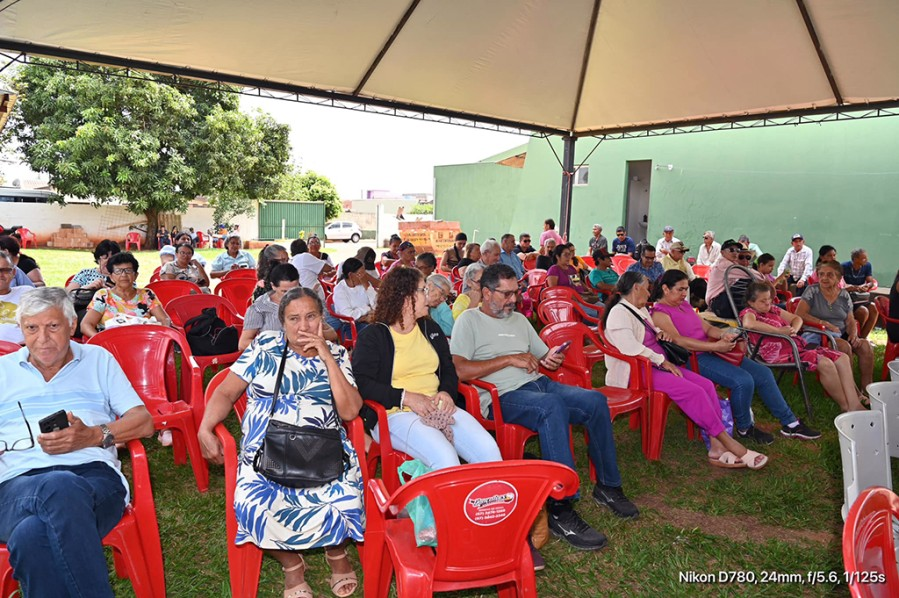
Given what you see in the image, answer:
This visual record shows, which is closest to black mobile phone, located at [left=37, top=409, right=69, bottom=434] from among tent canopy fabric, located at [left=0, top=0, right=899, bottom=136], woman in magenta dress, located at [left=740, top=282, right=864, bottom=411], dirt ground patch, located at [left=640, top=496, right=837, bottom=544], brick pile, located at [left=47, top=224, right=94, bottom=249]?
dirt ground patch, located at [left=640, top=496, right=837, bottom=544]

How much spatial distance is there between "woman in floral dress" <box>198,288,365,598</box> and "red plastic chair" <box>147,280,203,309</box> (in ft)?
12.2

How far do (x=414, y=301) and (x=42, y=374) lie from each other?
5.43 feet

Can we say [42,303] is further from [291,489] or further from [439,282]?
[439,282]

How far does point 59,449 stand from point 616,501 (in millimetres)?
2700

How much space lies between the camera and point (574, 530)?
3135 mm

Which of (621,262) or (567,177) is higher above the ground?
(567,177)

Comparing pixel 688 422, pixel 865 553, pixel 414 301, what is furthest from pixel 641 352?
pixel 865 553

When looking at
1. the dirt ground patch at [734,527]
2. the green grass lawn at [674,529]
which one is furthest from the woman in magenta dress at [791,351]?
the dirt ground patch at [734,527]

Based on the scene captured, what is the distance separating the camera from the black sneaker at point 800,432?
462 centimetres

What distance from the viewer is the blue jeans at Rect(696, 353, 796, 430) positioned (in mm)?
4445

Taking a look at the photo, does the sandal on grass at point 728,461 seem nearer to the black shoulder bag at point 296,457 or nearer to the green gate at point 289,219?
the black shoulder bag at point 296,457

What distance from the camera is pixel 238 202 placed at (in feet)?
93.5

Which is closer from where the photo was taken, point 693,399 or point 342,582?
point 342,582

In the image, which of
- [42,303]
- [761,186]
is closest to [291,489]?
[42,303]
